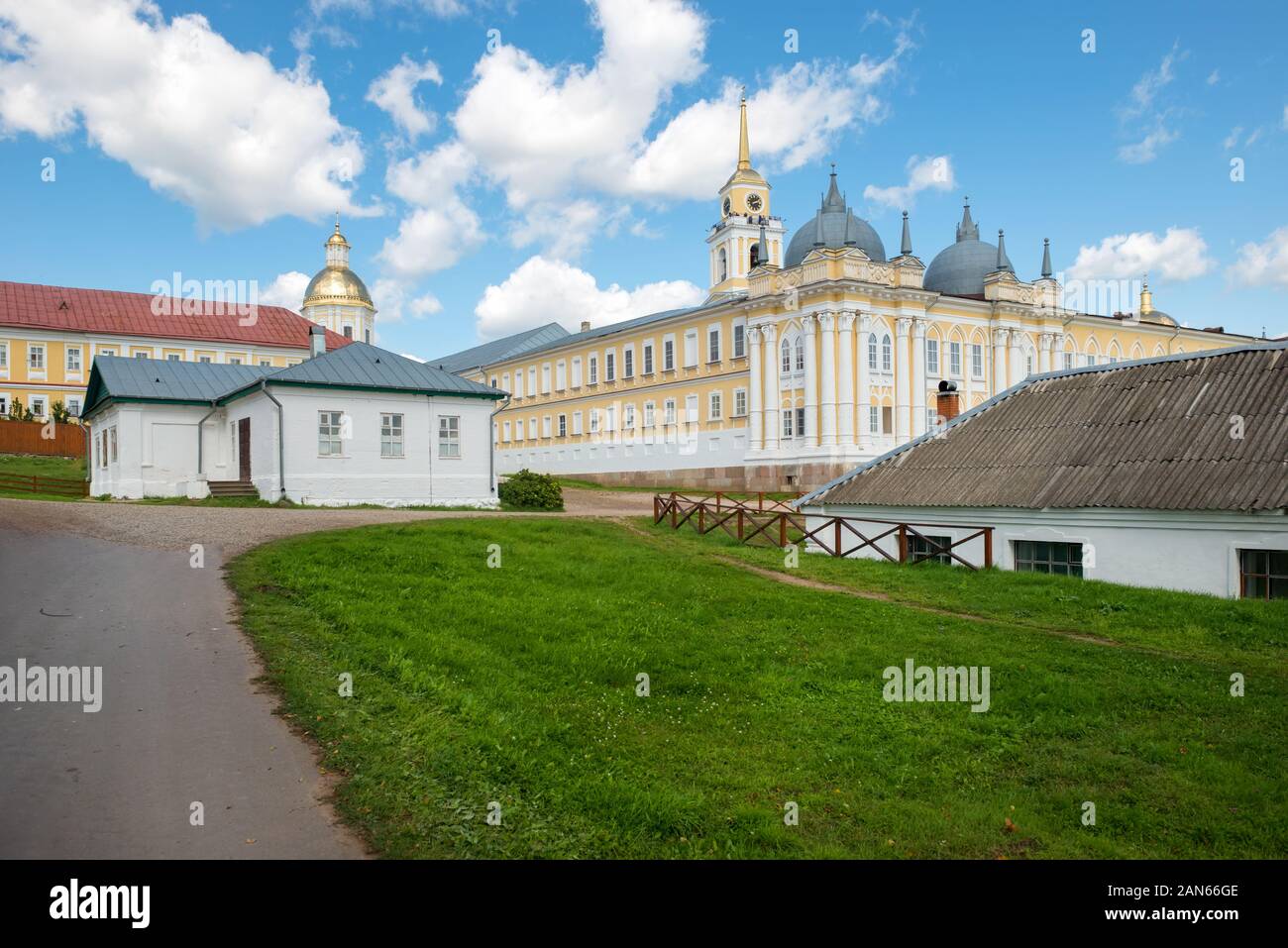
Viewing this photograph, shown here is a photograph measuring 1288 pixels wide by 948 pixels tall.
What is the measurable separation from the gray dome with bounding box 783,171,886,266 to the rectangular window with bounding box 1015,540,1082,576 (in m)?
31.7

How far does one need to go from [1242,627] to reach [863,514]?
974cm

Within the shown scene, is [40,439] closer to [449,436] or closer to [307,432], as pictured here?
[307,432]

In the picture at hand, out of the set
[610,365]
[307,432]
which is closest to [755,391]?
[610,365]

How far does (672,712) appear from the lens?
8.39m

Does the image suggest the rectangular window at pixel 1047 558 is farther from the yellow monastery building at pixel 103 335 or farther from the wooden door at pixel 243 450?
the yellow monastery building at pixel 103 335

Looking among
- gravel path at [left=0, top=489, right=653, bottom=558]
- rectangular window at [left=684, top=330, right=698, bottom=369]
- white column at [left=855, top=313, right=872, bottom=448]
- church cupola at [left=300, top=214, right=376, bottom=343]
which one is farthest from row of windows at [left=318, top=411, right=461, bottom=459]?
church cupola at [left=300, top=214, right=376, bottom=343]

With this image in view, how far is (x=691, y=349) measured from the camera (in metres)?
52.8

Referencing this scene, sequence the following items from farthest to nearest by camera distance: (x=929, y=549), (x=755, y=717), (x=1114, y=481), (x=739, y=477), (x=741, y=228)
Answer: (x=741, y=228) → (x=739, y=477) → (x=929, y=549) → (x=1114, y=481) → (x=755, y=717)

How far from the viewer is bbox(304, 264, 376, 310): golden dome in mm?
89438

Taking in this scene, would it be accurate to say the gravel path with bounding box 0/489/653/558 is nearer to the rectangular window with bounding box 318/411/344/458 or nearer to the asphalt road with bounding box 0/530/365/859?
the rectangular window with bounding box 318/411/344/458

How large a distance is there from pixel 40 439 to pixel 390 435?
3227 centimetres

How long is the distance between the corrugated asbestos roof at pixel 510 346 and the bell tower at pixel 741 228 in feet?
45.6
